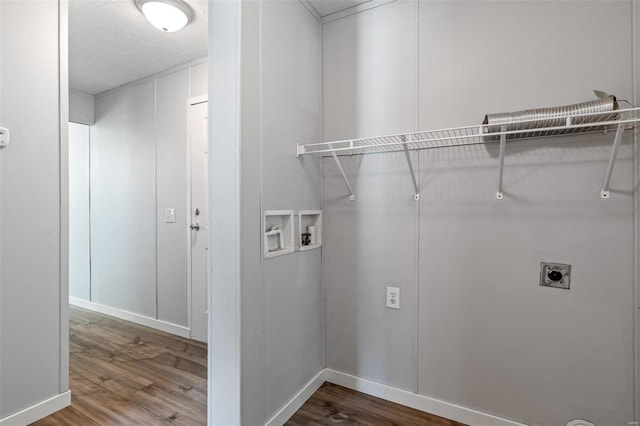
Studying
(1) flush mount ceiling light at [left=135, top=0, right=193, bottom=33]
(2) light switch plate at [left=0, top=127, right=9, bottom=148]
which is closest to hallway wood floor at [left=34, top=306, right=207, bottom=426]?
(2) light switch plate at [left=0, top=127, right=9, bottom=148]

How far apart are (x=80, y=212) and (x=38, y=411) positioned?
268 cm

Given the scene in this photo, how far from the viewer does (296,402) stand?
1.75 meters

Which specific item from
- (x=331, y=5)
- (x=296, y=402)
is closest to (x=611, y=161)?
(x=331, y=5)

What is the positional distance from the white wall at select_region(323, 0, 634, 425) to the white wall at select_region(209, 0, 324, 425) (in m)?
0.36

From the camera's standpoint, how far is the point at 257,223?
4.87ft

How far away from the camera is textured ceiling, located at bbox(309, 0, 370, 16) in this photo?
73.4 inches

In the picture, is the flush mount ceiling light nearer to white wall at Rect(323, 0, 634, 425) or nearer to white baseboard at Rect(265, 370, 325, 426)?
white wall at Rect(323, 0, 634, 425)

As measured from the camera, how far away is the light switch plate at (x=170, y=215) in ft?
9.63

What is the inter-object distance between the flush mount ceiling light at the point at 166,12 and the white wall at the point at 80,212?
2.35 metres

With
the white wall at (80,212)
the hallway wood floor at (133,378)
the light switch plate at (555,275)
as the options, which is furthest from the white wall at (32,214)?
the light switch plate at (555,275)

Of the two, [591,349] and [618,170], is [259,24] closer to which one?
[618,170]

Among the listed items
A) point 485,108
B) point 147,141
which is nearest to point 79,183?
point 147,141

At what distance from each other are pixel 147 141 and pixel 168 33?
1168mm

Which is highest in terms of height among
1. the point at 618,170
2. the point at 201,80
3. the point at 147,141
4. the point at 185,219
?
the point at 201,80
